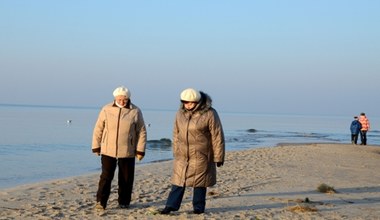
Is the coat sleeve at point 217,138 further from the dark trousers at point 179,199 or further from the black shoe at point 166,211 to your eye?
the black shoe at point 166,211

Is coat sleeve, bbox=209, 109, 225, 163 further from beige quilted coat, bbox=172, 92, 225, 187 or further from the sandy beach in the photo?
the sandy beach

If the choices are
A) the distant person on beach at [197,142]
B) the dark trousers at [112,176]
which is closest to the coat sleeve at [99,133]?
the dark trousers at [112,176]

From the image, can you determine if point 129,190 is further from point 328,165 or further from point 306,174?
point 328,165

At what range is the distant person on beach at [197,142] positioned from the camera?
715cm

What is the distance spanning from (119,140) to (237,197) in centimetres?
282

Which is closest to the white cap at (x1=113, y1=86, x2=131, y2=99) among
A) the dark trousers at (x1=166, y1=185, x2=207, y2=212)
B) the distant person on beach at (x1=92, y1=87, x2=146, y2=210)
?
the distant person on beach at (x1=92, y1=87, x2=146, y2=210)

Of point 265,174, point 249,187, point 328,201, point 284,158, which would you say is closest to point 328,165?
point 284,158

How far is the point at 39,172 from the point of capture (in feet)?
54.4

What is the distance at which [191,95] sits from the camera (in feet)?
23.4

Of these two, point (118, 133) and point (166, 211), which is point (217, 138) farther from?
point (118, 133)

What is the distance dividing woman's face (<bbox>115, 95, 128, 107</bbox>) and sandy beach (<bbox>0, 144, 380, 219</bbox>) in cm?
154

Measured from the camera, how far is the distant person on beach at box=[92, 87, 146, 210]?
7543 millimetres

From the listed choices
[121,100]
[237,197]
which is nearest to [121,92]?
[121,100]

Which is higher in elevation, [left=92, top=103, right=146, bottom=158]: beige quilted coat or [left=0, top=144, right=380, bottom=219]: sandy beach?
[left=92, top=103, right=146, bottom=158]: beige quilted coat
